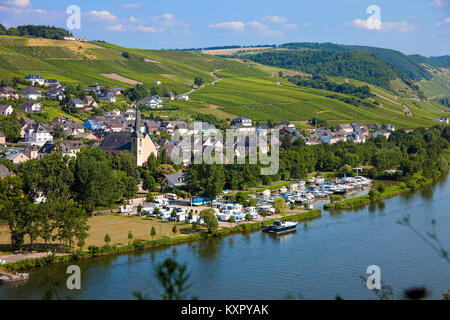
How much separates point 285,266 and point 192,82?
51776 mm

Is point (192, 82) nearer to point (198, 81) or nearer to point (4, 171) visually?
point (198, 81)

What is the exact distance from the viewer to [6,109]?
37.6 m

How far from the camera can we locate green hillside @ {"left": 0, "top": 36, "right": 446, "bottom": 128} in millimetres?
52312

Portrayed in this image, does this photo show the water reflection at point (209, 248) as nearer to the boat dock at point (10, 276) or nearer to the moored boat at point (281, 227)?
the moored boat at point (281, 227)

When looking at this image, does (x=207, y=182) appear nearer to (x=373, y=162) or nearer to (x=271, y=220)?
(x=271, y=220)

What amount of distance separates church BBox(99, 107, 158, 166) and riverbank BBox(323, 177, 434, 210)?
10935mm

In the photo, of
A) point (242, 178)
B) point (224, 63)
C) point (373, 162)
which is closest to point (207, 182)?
point (242, 178)

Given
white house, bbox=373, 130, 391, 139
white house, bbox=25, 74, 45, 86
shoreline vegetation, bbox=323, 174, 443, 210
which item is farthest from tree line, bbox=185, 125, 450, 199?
white house, bbox=25, 74, 45, 86

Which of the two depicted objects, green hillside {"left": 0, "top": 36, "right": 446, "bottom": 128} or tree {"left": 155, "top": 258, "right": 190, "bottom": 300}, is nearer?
tree {"left": 155, "top": 258, "right": 190, "bottom": 300}


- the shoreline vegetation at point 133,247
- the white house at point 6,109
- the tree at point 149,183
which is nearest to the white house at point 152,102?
the white house at point 6,109

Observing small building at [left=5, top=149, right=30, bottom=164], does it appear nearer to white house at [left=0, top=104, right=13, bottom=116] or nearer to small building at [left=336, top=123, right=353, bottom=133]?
white house at [left=0, top=104, right=13, bottom=116]

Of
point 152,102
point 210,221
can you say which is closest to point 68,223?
point 210,221

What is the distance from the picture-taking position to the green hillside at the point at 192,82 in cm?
5231

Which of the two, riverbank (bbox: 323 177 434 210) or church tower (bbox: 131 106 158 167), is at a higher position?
church tower (bbox: 131 106 158 167)
